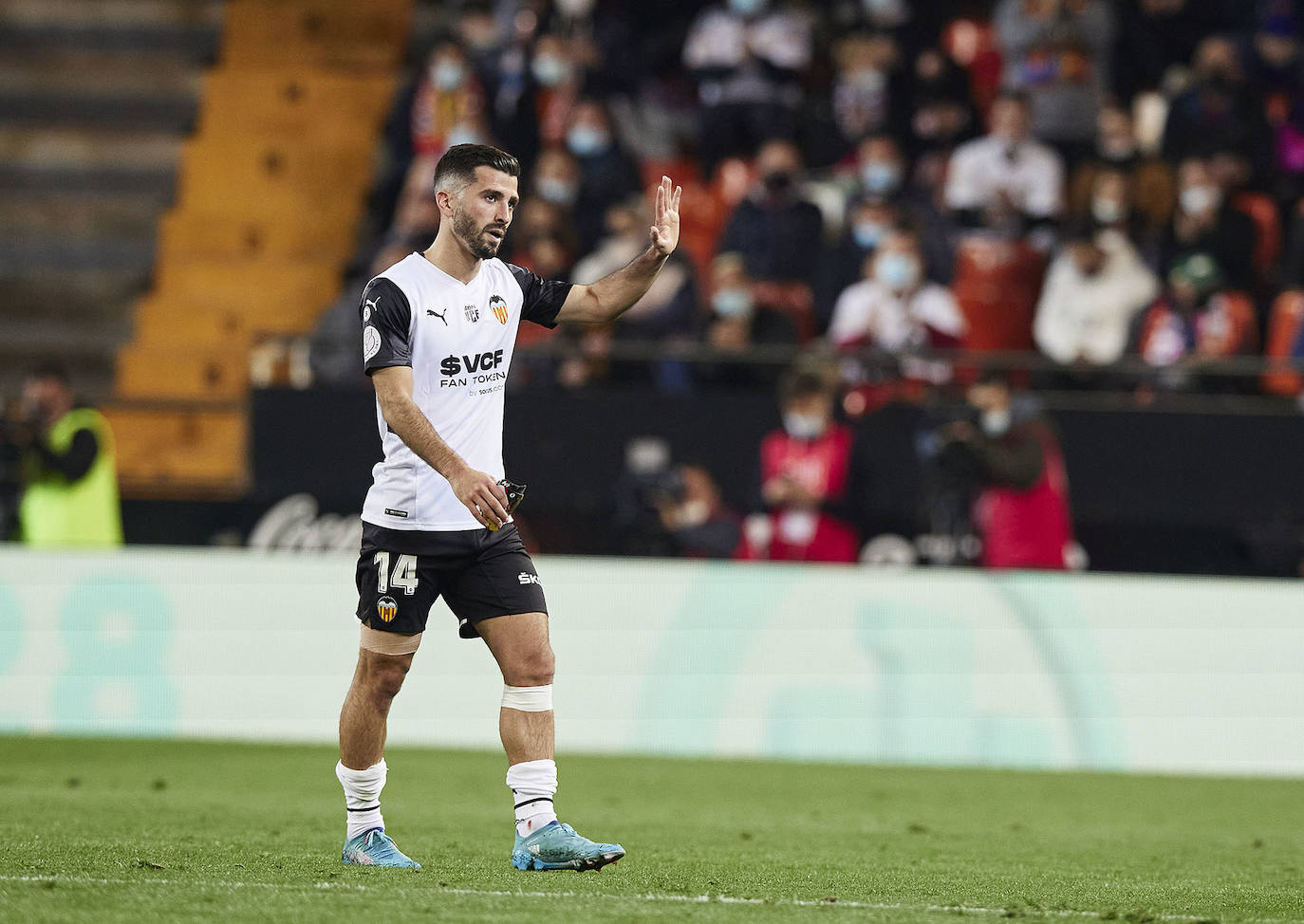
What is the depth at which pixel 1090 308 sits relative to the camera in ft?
45.8

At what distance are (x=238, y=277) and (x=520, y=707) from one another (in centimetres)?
1261

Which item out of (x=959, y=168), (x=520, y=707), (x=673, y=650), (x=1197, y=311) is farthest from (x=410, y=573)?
(x=959, y=168)

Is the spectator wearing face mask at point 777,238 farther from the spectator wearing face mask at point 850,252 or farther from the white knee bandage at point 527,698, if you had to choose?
the white knee bandage at point 527,698

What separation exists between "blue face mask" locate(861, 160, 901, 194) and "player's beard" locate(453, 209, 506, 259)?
9.50 m

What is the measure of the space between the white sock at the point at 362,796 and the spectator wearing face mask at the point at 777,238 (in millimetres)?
8641

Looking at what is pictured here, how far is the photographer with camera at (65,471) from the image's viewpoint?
41.9 ft

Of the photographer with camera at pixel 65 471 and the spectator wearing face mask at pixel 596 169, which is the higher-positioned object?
the spectator wearing face mask at pixel 596 169

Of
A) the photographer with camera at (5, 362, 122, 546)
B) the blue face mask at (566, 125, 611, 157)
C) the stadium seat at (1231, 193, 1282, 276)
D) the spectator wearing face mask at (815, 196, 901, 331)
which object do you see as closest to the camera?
the photographer with camera at (5, 362, 122, 546)

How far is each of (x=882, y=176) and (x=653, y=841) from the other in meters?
8.87

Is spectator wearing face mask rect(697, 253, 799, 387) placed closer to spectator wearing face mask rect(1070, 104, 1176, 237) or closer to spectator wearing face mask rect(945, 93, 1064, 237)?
spectator wearing face mask rect(945, 93, 1064, 237)

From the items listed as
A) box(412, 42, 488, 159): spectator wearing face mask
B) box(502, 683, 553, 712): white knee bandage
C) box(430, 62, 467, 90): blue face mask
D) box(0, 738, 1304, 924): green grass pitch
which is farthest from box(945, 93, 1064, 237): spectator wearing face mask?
box(502, 683, 553, 712): white knee bandage

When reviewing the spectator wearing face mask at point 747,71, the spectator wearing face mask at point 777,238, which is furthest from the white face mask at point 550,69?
the spectator wearing face mask at point 777,238

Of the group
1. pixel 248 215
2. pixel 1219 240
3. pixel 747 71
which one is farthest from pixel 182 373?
pixel 1219 240

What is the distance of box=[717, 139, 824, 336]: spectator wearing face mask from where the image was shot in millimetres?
14539
